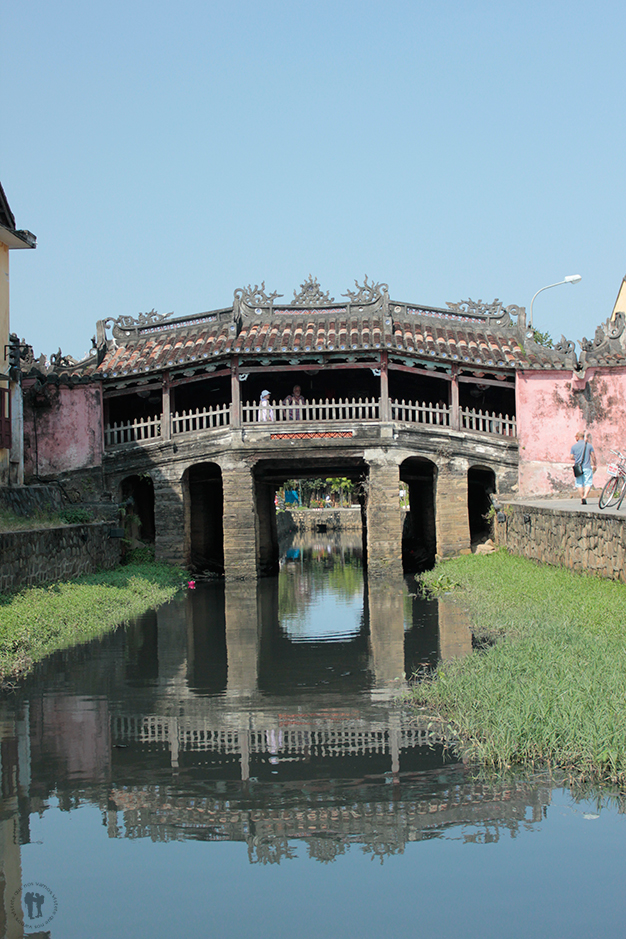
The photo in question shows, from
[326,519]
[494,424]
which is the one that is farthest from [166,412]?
[326,519]

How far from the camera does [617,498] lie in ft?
46.5

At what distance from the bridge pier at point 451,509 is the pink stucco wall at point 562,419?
5.09ft

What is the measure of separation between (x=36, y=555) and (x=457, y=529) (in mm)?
10199

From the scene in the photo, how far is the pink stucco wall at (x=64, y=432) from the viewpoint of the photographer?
22078 millimetres

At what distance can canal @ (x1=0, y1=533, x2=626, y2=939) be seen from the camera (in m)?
4.01

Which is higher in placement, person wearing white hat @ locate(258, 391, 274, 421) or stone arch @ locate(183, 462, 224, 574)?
person wearing white hat @ locate(258, 391, 274, 421)

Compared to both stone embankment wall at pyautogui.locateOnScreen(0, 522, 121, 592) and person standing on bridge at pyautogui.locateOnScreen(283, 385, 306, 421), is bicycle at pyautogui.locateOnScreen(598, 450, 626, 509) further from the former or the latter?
stone embankment wall at pyautogui.locateOnScreen(0, 522, 121, 592)

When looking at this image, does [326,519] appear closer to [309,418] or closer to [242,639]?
[309,418]

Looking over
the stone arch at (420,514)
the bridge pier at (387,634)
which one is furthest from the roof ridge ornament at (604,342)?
the bridge pier at (387,634)

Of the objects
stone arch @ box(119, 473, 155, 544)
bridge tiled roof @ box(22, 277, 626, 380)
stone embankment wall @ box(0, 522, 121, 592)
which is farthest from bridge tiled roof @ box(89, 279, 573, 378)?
stone embankment wall @ box(0, 522, 121, 592)

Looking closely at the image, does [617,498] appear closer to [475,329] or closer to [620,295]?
[475,329]

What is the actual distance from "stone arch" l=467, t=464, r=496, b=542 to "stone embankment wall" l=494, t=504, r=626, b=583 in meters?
3.37

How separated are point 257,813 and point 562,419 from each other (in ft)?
58.0

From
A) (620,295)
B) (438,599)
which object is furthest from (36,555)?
(620,295)
